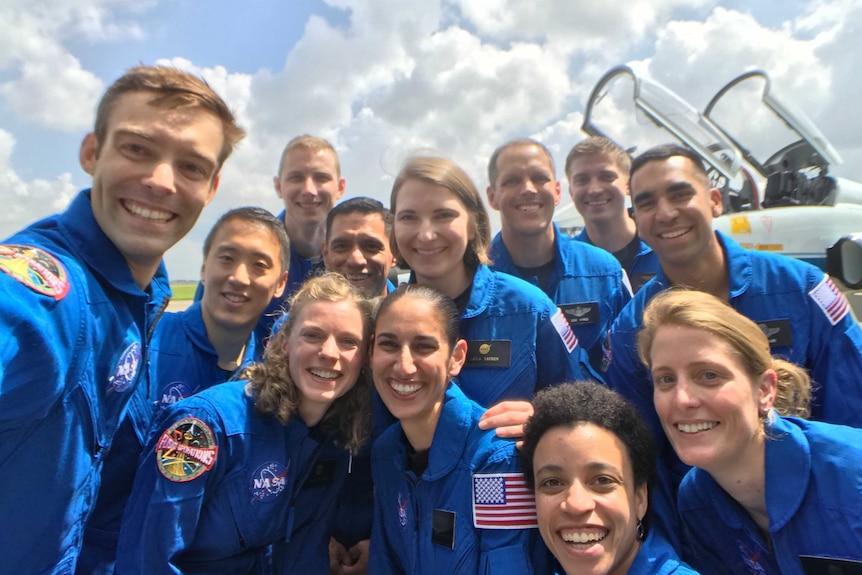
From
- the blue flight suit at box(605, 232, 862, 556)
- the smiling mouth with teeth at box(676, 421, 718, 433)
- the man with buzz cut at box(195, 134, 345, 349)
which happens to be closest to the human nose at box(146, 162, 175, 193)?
the smiling mouth with teeth at box(676, 421, 718, 433)

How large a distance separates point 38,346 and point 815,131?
501 inches

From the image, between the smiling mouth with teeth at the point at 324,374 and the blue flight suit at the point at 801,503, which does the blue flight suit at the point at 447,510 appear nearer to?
the smiling mouth with teeth at the point at 324,374

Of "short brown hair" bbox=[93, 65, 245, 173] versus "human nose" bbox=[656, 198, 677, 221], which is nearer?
"short brown hair" bbox=[93, 65, 245, 173]

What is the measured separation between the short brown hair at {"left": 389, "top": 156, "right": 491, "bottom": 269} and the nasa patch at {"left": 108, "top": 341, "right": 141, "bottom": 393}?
1.54 meters

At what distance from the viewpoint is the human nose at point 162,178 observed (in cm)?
172

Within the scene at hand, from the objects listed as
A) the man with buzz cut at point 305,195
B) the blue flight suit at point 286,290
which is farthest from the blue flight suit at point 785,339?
the man with buzz cut at point 305,195

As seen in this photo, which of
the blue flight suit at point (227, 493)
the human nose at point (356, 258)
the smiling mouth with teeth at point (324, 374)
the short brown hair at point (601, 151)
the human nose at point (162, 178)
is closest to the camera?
the human nose at point (162, 178)

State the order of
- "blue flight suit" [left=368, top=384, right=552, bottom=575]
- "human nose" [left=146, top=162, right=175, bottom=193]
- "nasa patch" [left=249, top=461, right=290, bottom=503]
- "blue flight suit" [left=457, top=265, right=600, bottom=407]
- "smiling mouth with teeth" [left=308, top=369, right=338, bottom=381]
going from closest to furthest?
"human nose" [left=146, top=162, right=175, bottom=193] < "blue flight suit" [left=368, top=384, right=552, bottom=575] < "nasa patch" [left=249, top=461, right=290, bottom=503] < "smiling mouth with teeth" [left=308, top=369, right=338, bottom=381] < "blue flight suit" [left=457, top=265, right=600, bottom=407]

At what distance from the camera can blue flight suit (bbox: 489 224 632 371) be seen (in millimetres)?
3641

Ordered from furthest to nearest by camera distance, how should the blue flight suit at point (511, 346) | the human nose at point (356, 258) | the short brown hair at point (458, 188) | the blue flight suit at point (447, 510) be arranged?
the human nose at point (356, 258) → the short brown hair at point (458, 188) → the blue flight suit at point (511, 346) → the blue flight suit at point (447, 510)

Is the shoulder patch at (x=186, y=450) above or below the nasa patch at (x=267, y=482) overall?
above

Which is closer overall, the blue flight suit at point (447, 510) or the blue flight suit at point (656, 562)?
the blue flight suit at point (656, 562)

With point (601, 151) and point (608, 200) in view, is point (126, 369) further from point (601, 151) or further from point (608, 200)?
point (601, 151)

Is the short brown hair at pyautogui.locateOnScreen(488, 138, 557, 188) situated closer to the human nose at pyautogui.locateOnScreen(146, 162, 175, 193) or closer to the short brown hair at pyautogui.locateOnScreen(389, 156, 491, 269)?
Answer: the short brown hair at pyautogui.locateOnScreen(389, 156, 491, 269)
